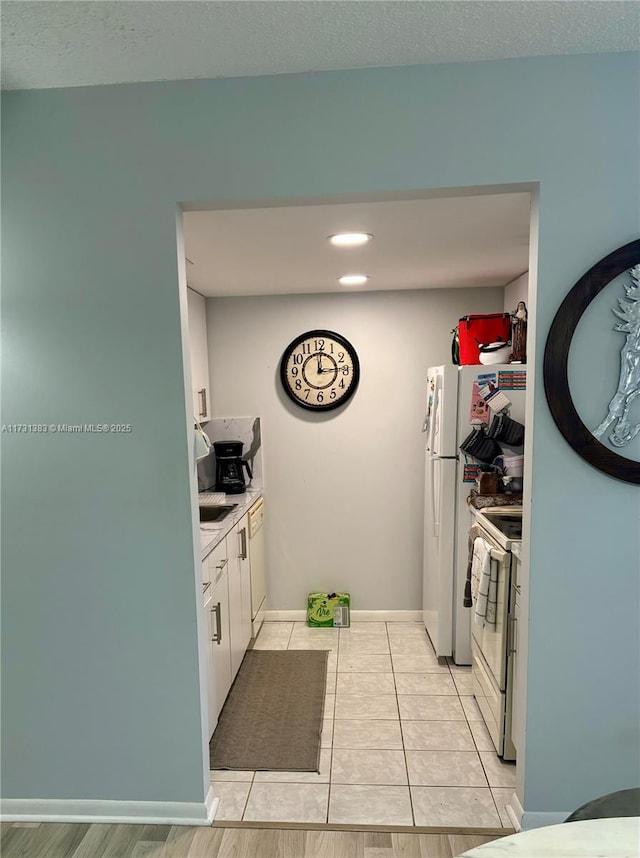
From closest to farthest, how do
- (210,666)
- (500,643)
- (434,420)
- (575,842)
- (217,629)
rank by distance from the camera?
(575,842) < (500,643) < (210,666) < (217,629) < (434,420)

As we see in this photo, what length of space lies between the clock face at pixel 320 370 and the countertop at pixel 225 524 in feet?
2.60

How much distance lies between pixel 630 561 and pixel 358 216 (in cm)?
168

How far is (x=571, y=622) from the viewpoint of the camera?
175 cm

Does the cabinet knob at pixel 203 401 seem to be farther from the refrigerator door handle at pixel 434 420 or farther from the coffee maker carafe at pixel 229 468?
the refrigerator door handle at pixel 434 420

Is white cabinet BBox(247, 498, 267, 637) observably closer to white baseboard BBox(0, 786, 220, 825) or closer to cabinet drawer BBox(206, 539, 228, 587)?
cabinet drawer BBox(206, 539, 228, 587)

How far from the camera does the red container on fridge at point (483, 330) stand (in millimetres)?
2994

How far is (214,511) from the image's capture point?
126 inches

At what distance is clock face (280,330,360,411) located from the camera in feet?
12.0

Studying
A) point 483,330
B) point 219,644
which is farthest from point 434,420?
point 219,644

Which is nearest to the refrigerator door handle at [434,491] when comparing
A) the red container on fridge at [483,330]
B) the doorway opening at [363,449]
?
the doorway opening at [363,449]

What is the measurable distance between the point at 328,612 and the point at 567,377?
2.69m

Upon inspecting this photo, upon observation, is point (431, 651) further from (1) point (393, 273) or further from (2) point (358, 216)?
(2) point (358, 216)

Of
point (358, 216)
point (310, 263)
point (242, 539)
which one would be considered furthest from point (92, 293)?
point (242, 539)

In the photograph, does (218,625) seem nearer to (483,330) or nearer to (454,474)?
(454,474)
